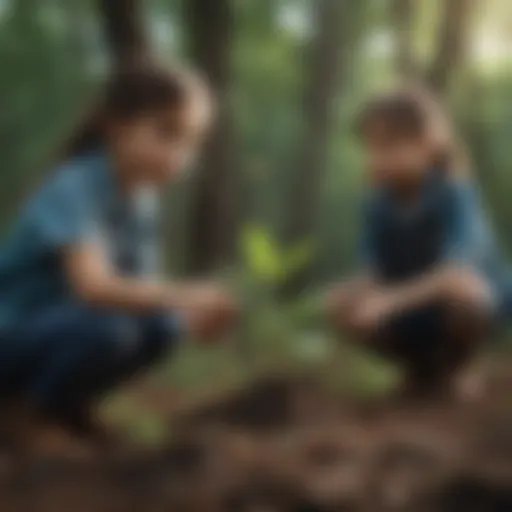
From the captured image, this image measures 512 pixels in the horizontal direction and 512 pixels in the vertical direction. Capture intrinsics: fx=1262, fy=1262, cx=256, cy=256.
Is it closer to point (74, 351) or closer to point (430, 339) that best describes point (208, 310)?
point (74, 351)

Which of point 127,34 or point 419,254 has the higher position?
point 127,34

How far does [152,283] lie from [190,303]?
0.05 m

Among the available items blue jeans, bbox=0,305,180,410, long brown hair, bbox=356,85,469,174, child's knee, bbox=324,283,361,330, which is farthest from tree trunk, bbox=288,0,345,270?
blue jeans, bbox=0,305,180,410

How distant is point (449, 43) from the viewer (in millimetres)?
1550

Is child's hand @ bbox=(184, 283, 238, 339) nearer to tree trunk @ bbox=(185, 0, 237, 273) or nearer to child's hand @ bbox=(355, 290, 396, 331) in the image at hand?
tree trunk @ bbox=(185, 0, 237, 273)

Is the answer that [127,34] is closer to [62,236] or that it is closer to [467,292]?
[62,236]

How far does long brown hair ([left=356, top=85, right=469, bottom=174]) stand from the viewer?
1543mm

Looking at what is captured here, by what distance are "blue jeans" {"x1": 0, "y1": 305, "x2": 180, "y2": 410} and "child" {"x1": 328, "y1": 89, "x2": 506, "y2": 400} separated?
0.73 ft

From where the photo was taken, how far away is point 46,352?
1495mm

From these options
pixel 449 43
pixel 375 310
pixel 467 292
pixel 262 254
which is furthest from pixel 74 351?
pixel 449 43

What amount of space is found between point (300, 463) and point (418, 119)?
44cm

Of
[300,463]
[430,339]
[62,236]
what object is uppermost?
[62,236]

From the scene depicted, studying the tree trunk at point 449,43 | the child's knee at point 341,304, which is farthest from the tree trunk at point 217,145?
the tree trunk at point 449,43

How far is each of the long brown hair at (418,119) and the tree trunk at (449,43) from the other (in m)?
0.02
